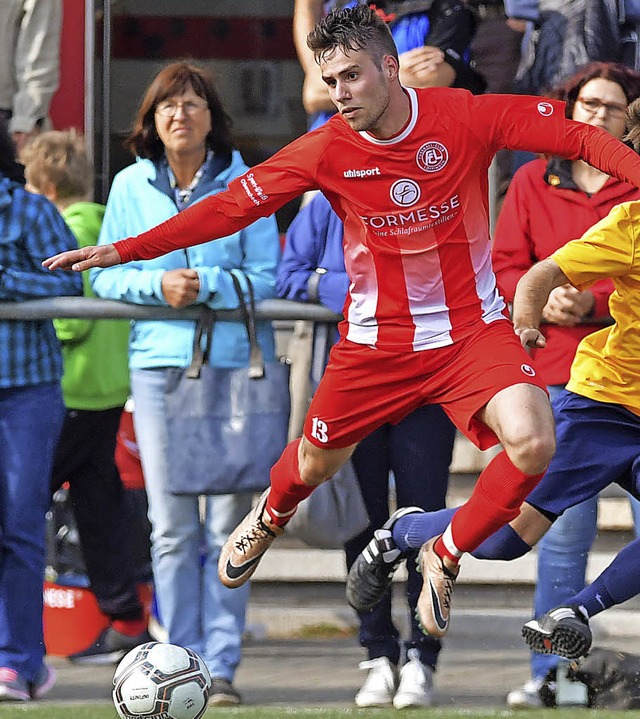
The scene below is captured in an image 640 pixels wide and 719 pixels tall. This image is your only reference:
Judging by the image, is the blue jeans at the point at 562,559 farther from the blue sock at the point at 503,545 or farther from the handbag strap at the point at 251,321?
the handbag strap at the point at 251,321

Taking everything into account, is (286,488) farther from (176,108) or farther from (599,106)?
(599,106)

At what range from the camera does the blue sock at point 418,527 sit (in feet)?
21.4

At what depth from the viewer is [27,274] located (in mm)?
7219

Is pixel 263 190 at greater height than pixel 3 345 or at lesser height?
greater

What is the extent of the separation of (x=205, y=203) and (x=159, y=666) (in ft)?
5.54

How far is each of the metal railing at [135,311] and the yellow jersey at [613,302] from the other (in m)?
1.12

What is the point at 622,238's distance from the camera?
637 centimetres

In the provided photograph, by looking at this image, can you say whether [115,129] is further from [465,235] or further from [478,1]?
[465,235]

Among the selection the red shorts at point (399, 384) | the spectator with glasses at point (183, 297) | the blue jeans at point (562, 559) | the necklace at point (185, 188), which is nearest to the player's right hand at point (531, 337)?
the red shorts at point (399, 384)

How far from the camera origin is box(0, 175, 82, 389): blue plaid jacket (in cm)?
716

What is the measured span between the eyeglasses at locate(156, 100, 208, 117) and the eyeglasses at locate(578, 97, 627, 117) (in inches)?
65.6

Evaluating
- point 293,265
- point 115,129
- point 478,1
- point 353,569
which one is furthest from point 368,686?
point 115,129

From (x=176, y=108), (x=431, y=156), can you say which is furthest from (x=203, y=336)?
(x=431, y=156)

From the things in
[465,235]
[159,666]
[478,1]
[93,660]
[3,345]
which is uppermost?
[478,1]
